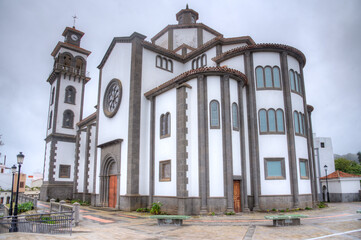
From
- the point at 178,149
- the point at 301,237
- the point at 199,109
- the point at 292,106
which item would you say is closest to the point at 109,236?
the point at 301,237

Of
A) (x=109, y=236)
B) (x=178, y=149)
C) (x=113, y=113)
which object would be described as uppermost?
(x=113, y=113)

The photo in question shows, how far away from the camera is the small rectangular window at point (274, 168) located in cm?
1905

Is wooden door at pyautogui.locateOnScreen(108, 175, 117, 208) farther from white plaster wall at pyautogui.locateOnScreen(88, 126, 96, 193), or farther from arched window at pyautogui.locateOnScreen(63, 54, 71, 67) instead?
arched window at pyautogui.locateOnScreen(63, 54, 71, 67)

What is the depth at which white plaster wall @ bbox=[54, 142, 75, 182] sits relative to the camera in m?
33.7

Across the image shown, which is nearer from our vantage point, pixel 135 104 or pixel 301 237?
pixel 301 237

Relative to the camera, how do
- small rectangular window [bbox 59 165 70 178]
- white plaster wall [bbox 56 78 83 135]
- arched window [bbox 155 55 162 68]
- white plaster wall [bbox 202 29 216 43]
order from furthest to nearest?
white plaster wall [bbox 56 78 83 135]
small rectangular window [bbox 59 165 70 178]
white plaster wall [bbox 202 29 216 43]
arched window [bbox 155 55 162 68]

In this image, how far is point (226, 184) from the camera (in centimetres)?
1694

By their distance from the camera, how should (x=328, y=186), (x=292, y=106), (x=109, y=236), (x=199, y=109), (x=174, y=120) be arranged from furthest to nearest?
(x=328, y=186) < (x=292, y=106) < (x=174, y=120) < (x=199, y=109) < (x=109, y=236)

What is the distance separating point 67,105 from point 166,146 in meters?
22.1

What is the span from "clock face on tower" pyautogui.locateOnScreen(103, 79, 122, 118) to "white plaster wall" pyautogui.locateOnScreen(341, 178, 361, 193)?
23.4 m

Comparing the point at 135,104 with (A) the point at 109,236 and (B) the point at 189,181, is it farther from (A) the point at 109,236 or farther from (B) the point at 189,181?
(A) the point at 109,236

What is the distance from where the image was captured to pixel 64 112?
3594 cm

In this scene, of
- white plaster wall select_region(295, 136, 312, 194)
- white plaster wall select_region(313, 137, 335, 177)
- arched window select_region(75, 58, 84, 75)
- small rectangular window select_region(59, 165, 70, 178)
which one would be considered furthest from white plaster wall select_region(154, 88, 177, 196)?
white plaster wall select_region(313, 137, 335, 177)

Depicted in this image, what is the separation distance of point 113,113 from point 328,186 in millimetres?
23572
